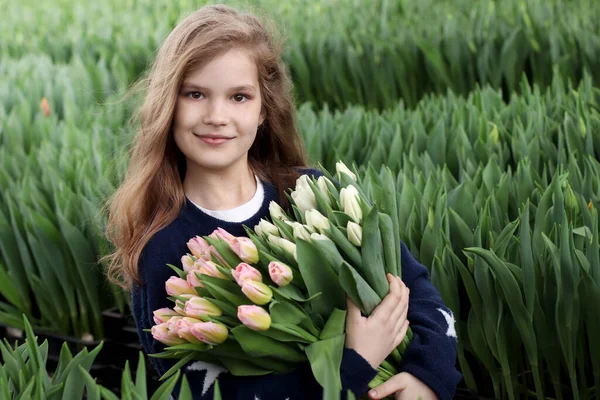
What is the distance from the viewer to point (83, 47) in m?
4.94

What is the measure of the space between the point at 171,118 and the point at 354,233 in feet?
1.33

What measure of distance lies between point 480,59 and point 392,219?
298cm

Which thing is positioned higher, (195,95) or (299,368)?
(195,95)

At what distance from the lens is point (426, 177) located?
239 cm

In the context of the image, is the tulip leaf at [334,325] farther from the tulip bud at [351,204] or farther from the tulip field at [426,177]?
the tulip field at [426,177]

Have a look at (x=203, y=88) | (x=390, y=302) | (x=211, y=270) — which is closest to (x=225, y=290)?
(x=211, y=270)

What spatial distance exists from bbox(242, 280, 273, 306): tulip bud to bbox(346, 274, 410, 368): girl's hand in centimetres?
14

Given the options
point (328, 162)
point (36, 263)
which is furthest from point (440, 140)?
point (36, 263)

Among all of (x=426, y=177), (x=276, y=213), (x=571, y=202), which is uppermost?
(x=276, y=213)

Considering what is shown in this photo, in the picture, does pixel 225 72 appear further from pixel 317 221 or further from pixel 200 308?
pixel 200 308

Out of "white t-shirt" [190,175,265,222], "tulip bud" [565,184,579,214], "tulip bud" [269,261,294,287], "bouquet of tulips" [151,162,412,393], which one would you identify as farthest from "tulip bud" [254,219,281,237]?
"tulip bud" [565,184,579,214]

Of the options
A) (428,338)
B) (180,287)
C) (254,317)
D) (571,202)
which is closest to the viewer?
(254,317)

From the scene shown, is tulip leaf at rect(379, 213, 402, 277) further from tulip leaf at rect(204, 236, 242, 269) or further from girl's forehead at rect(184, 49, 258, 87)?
girl's forehead at rect(184, 49, 258, 87)

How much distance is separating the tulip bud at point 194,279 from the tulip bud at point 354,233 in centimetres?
22
